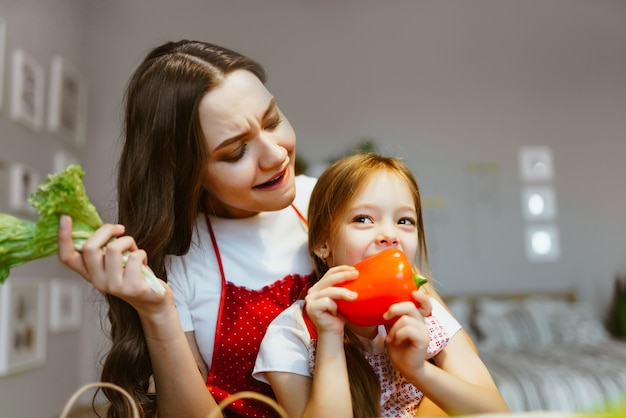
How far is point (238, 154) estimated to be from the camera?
714mm

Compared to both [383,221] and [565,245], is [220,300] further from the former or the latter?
[565,245]

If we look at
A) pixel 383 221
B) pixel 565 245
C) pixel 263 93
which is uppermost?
pixel 263 93

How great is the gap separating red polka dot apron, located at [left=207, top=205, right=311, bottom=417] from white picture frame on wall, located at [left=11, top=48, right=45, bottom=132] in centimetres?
184

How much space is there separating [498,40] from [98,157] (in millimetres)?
2576

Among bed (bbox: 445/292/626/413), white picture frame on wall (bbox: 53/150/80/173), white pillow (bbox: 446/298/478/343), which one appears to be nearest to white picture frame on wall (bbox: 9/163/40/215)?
white picture frame on wall (bbox: 53/150/80/173)

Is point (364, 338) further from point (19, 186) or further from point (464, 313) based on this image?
point (464, 313)

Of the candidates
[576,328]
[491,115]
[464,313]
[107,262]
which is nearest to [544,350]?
[576,328]

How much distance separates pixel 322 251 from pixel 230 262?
0.14 metres

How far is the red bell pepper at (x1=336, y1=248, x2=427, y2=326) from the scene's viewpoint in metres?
0.63

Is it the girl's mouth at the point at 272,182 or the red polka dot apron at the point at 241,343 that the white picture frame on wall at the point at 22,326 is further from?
the girl's mouth at the point at 272,182

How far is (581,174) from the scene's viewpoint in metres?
4.04

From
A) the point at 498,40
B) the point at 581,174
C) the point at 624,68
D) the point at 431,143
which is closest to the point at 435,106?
the point at 431,143

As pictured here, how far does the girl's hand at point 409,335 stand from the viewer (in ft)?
2.01

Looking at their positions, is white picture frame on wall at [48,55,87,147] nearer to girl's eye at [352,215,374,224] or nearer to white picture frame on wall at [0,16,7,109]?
white picture frame on wall at [0,16,7,109]
